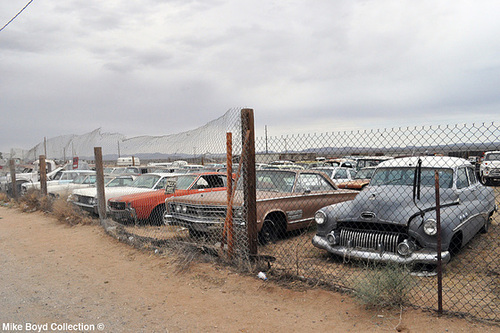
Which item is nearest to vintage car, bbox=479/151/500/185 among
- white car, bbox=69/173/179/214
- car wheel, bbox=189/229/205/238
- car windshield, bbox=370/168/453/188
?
car windshield, bbox=370/168/453/188

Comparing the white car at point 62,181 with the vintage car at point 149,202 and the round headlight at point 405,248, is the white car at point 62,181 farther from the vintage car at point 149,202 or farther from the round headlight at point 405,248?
the round headlight at point 405,248

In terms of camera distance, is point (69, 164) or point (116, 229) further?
point (69, 164)

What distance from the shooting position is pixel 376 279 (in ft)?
12.6

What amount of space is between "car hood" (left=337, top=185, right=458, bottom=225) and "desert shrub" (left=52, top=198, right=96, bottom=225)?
21.1 ft

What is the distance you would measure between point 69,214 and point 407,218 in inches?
323

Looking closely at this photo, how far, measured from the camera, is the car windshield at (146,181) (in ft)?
33.9

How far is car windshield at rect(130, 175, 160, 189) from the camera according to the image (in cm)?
1032

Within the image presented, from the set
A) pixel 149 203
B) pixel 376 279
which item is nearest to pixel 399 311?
pixel 376 279

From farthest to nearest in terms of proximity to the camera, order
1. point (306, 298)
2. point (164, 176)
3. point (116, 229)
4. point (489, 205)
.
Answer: point (164, 176) < point (116, 229) < point (489, 205) < point (306, 298)

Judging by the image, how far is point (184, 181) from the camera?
374 inches

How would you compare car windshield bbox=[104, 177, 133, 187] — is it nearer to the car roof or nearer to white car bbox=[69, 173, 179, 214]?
white car bbox=[69, 173, 179, 214]

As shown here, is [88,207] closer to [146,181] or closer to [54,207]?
[54,207]

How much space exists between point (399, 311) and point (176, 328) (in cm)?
213

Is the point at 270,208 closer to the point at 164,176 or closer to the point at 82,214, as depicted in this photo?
the point at 164,176
